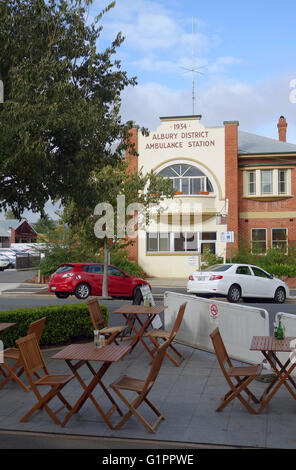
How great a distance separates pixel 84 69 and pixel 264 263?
20308 mm

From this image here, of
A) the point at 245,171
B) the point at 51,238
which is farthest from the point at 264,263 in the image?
the point at 51,238

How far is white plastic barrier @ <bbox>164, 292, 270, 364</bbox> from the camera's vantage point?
8320 mm

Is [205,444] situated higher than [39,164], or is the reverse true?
[39,164]

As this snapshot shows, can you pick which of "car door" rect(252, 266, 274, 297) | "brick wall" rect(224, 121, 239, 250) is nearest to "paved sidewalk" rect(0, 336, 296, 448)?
"car door" rect(252, 266, 274, 297)

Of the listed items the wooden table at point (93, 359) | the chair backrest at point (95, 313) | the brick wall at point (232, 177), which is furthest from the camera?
the brick wall at point (232, 177)

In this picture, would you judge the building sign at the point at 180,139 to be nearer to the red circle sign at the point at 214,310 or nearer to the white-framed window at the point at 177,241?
the white-framed window at the point at 177,241

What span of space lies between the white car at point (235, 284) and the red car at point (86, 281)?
2.30 meters

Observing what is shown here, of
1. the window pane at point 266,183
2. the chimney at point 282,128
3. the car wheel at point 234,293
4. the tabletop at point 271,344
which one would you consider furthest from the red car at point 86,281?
the chimney at point 282,128

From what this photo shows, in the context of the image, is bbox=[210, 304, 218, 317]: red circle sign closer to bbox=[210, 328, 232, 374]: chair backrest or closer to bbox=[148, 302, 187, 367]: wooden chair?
bbox=[148, 302, 187, 367]: wooden chair

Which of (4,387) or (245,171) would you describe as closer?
(4,387)

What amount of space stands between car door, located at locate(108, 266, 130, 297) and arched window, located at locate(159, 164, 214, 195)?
12035mm

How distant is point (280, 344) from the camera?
20.9ft

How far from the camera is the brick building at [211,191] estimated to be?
3067cm

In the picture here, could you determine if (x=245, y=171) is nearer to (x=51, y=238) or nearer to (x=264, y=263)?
(x=264, y=263)
